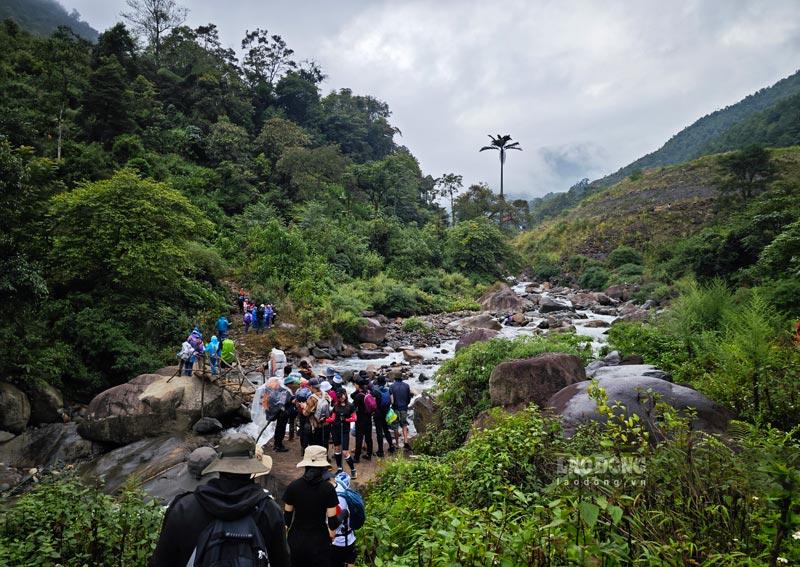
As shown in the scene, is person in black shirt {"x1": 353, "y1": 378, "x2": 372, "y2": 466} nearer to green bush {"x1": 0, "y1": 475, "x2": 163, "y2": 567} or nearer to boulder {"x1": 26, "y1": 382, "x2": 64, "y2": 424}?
green bush {"x1": 0, "y1": 475, "x2": 163, "y2": 567}

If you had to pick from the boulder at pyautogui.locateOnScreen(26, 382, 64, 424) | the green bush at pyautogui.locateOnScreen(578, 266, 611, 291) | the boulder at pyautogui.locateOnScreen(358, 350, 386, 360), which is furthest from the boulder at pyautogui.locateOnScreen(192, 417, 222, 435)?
the green bush at pyautogui.locateOnScreen(578, 266, 611, 291)

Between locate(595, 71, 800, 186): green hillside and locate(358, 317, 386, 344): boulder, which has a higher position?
locate(595, 71, 800, 186): green hillside

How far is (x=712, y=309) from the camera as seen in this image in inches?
412

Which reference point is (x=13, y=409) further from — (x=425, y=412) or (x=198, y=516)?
(x=198, y=516)

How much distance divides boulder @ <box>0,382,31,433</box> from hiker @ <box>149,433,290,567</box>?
1174 cm

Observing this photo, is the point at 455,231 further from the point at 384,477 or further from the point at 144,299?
the point at 384,477

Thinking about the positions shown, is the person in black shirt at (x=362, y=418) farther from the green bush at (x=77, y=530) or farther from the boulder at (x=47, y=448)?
the boulder at (x=47, y=448)

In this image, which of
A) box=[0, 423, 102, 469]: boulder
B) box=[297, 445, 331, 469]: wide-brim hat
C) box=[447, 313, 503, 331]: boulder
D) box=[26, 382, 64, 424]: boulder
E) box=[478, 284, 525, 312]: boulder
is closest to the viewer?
box=[297, 445, 331, 469]: wide-brim hat

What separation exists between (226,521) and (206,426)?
992cm

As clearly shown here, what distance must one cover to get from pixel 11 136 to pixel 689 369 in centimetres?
2511

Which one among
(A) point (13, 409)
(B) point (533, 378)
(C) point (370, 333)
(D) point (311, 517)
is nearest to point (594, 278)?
(C) point (370, 333)

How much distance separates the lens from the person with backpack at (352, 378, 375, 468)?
776 centimetres

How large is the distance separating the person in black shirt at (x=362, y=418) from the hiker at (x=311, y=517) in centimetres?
439

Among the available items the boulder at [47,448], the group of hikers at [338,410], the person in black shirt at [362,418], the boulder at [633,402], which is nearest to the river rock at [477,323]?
the group of hikers at [338,410]
